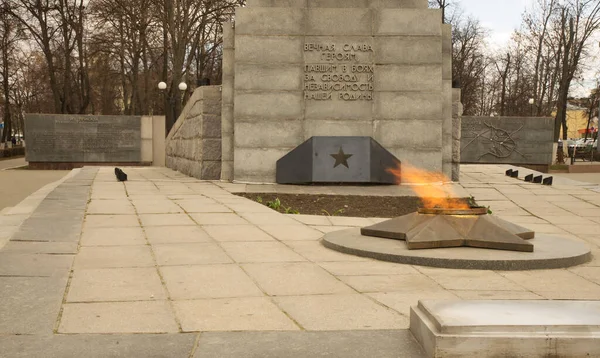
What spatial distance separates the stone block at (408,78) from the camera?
12.8 metres

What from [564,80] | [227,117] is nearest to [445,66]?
[227,117]

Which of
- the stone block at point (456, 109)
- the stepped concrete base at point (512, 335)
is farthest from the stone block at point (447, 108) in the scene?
the stepped concrete base at point (512, 335)

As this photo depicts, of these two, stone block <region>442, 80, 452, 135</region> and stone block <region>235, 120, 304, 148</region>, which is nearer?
stone block <region>235, 120, 304, 148</region>

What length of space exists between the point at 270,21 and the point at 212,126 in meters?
2.42

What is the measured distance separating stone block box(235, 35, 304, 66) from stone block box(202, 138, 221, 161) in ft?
5.83

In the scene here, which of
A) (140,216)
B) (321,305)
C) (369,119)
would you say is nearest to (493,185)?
(369,119)

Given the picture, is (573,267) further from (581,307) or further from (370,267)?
(581,307)

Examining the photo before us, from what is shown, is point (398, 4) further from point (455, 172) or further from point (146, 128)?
point (146, 128)

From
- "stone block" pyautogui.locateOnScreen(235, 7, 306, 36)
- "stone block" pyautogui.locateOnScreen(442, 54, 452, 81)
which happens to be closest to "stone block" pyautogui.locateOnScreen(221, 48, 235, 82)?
"stone block" pyautogui.locateOnScreen(235, 7, 306, 36)

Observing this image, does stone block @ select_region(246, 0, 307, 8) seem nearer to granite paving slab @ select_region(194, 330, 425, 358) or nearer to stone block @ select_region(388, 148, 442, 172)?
stone block @ select_region(388, 148, 442, 172)

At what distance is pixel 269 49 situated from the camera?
1281 cm

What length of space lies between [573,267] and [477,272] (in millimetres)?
886

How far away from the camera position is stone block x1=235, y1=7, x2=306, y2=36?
12.8 metres

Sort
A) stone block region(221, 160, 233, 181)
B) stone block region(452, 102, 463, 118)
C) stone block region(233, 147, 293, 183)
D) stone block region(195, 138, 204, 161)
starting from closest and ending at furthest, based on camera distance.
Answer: stone block region(233, 147, 293, 183), stone block region(221, 160, 233, 181), stone block region(452, 102, 463, 118), stone block region(195, 138, 204, 161)
